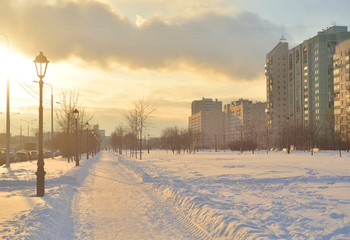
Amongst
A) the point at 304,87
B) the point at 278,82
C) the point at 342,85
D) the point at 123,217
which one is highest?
the point at 278,82

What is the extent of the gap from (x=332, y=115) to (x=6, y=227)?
11043cm

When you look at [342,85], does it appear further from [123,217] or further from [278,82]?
[123,217]

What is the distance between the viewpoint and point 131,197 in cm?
1338

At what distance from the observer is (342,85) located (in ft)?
320

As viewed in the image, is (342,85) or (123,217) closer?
(123,217)

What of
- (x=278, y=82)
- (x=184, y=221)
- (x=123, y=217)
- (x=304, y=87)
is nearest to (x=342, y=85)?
(x=304, y=87)

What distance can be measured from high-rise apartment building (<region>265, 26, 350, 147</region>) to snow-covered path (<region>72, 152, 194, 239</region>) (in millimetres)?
83808

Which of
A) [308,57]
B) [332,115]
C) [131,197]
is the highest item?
[308,57]

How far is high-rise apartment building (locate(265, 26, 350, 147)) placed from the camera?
108 m

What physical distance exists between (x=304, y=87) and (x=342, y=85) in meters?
24.5

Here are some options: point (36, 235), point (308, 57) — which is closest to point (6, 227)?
point (36, 235)

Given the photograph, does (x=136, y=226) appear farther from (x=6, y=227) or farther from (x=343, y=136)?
(x=343, y=136)

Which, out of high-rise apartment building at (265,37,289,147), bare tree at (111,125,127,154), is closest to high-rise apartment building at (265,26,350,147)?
high-rise apartment building at (265,37,289,147)

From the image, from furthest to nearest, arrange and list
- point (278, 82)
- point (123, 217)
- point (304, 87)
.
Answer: point (278, 82), point (304, 87), point (123, 217)
